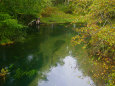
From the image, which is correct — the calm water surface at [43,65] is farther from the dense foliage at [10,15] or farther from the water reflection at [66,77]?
the dense foliage at [10,15]

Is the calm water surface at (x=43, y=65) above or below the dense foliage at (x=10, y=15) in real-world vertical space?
below

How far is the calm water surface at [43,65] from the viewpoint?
927 cm

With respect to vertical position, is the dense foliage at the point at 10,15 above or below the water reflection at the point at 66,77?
above

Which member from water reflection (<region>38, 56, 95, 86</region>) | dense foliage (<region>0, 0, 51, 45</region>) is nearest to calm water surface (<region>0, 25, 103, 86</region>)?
water reflection (<region>38, 56, 95, 86</region>)

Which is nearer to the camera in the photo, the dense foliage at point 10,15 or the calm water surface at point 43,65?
the calm water surface at point 43,65

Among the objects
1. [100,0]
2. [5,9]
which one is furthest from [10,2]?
[100,0]

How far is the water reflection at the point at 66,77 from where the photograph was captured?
30.3ft

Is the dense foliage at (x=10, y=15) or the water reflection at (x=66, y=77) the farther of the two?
the dense foliage at (x=10, y=15)

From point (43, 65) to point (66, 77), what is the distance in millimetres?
2508

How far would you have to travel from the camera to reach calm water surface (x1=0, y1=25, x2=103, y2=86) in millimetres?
9272

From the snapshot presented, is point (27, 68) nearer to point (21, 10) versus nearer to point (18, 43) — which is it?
point (18, 43)

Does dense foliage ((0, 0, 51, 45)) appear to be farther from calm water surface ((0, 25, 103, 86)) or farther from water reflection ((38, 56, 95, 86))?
water reflection ((38, 56, 95, 86))

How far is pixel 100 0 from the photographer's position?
6109 mm

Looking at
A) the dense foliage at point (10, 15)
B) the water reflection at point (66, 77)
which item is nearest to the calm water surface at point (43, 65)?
the water reflection at point (66, 77)
